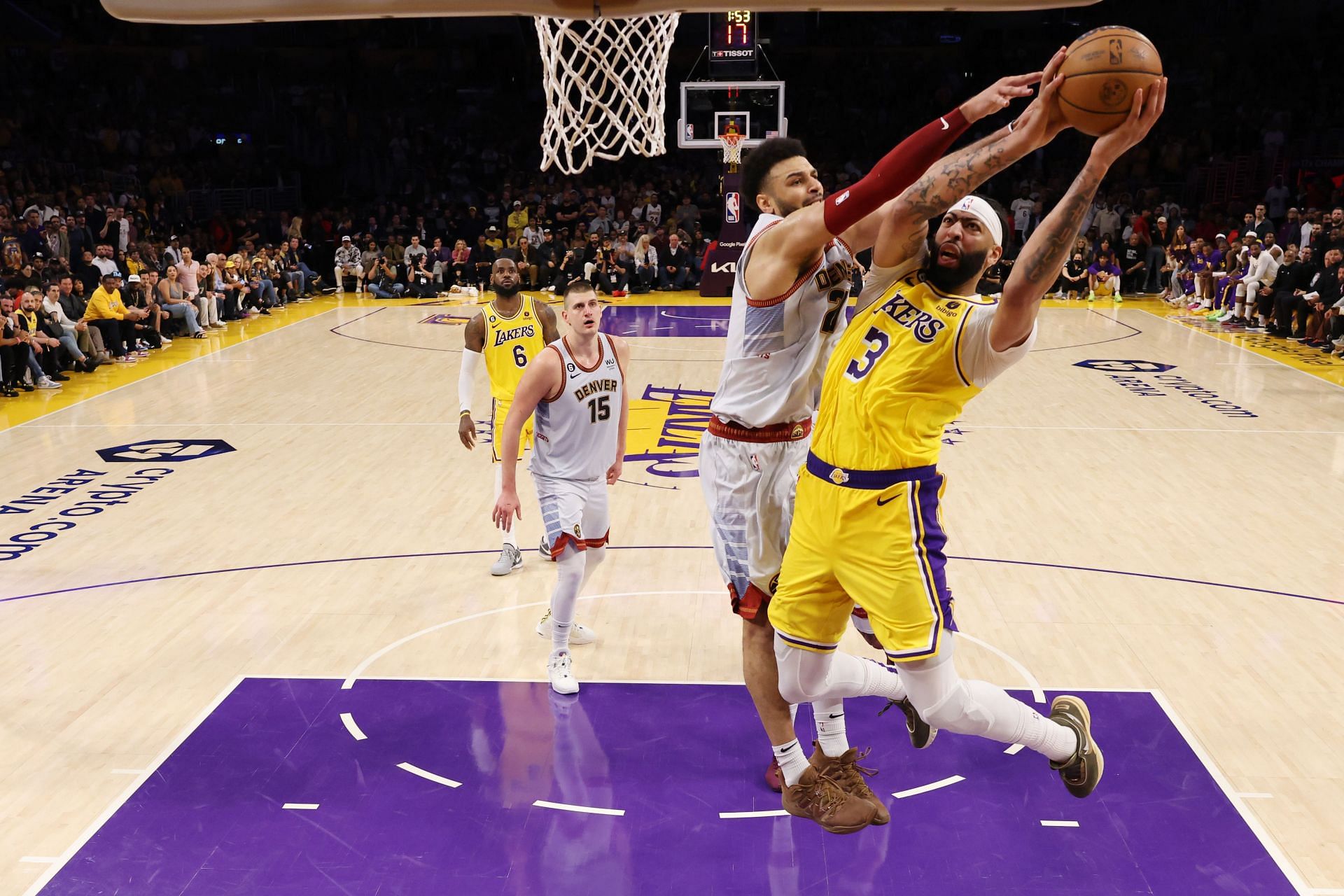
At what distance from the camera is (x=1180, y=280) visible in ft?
66.1

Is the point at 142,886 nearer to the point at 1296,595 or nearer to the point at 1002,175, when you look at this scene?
the point at 1296,595

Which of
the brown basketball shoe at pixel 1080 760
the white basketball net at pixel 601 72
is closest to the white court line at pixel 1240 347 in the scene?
the white basketball net at pixel 601 72

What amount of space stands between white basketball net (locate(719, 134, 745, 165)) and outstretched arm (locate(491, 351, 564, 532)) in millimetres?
14699

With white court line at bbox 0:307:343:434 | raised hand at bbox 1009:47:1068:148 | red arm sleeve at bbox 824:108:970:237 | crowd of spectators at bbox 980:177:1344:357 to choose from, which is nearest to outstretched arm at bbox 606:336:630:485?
red arm sleeve at bbox 824:108:970:237

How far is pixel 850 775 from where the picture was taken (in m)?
4.09

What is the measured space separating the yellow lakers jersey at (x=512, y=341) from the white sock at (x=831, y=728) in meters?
3.52

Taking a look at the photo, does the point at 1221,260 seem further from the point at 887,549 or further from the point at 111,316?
→ the point at 887,549

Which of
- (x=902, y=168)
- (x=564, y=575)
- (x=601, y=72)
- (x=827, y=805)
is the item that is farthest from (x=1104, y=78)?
(x=601, y=72)

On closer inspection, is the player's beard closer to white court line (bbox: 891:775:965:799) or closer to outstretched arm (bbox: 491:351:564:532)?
white court line (bbox: 891:775:965:799)

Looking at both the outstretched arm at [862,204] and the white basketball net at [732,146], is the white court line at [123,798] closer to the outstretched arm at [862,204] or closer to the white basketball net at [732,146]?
the outstretched arm at [862,204]

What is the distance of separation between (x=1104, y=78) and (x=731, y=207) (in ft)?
57.8

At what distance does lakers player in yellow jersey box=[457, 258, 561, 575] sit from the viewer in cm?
699

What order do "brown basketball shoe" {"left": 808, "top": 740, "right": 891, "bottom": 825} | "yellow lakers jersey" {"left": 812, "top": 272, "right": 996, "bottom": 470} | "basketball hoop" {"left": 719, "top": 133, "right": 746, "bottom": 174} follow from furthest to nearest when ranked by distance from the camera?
1. "basketball hoop" {"left": 719, "top": 133, "right": 746, "bottom": 174}
2. "brown basketball shoe" {"left": 808, "top": 740, "right": 891, "bottom": 825}
3. "yellow lakers jersey" {"left": 812, "top": 272, "right": 996, "bottom": 470}

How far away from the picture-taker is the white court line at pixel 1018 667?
5180 mm
